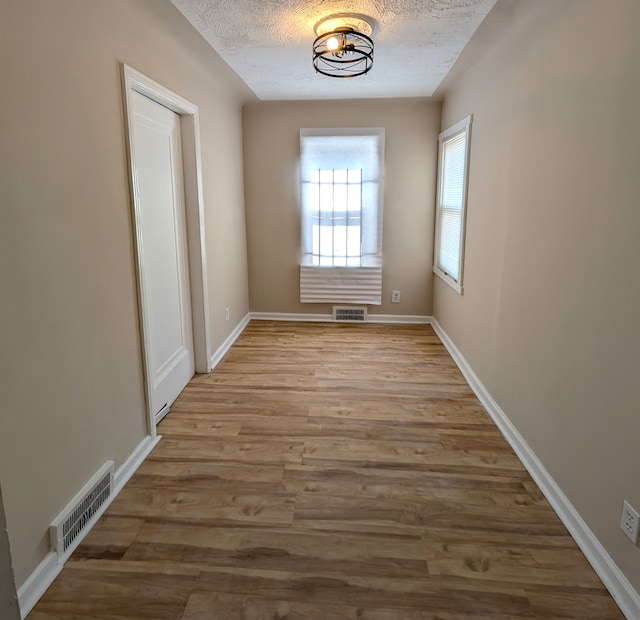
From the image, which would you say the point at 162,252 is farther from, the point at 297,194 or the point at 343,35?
the point at 297,194

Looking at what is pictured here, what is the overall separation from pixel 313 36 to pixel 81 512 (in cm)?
284

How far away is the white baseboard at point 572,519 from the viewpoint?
1595 millimetres

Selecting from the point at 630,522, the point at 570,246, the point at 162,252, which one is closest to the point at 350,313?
the point at 162,252

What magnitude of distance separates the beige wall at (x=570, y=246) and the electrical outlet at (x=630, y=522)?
0.03 metres

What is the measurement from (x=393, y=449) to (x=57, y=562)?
5.45 feet

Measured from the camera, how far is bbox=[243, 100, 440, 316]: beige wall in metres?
4.77

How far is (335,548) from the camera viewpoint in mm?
1893

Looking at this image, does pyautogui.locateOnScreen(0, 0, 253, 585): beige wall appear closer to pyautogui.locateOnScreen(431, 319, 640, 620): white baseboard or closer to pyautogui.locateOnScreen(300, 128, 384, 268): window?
pyautogui.locateOnScreen(431, 319, 640, 620): white baseboard

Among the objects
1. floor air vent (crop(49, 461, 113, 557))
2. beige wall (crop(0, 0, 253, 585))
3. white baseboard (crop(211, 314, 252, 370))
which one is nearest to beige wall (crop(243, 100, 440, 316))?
white baseboard (crop(211, 314, 252, 370))

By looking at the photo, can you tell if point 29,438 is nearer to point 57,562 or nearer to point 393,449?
point 57,562

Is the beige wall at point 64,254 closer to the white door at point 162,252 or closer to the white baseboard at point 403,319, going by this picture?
the white door at point 162,252

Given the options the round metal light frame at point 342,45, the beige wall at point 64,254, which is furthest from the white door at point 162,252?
the round metal light frame at point 342,45

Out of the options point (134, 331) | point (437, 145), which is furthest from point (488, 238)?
point (134, 331)

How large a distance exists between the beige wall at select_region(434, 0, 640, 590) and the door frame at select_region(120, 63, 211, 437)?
194cm
